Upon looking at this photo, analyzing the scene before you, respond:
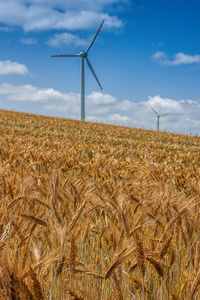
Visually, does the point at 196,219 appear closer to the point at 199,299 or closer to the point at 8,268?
the point at 199,299

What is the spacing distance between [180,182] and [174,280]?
7.42ft

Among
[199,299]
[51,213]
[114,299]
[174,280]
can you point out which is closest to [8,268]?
[114,299]

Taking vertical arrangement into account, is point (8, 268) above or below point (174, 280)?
above

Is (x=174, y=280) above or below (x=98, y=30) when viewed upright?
below

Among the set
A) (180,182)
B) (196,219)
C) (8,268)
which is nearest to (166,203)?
(196,219)

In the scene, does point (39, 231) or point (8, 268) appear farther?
point (39, 231)

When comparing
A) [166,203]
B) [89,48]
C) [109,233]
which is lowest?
[109,233]

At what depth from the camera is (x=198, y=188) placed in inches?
118

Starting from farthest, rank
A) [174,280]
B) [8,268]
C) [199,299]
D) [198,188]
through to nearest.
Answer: [198,188]
[174,280]
[199,299]
[8,268]

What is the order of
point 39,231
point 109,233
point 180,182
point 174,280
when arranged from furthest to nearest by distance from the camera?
point 180,182 < point 39,231 < point 109,233 < point 174,280

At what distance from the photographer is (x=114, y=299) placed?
1.12 metres

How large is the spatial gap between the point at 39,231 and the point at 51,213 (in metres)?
0.11

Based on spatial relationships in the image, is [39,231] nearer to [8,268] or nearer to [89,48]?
[8,268]

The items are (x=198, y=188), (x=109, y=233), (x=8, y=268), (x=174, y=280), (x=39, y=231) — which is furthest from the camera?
(x=198, y=188)
